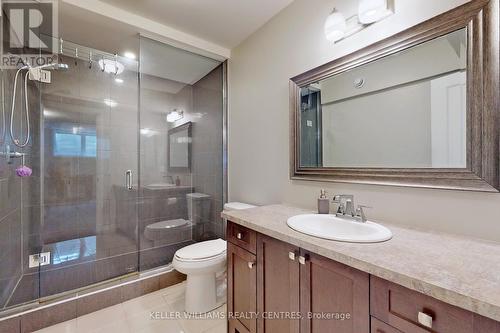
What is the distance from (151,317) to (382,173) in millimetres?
1954

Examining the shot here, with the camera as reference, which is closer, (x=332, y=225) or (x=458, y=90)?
(x=458, y=90)

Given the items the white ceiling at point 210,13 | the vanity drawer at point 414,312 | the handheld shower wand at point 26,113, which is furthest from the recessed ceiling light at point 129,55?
the vanity drawer at point 414,312

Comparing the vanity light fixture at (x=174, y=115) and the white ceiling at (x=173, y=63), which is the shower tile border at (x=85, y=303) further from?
the white ceiling at (x=173, y=63)

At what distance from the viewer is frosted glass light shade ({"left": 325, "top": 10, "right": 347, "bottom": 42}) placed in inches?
54.9

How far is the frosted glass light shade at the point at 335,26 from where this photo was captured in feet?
4.57

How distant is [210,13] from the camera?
195 centimetres

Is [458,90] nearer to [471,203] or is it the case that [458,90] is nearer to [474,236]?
[471,203]

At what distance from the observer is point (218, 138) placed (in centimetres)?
273

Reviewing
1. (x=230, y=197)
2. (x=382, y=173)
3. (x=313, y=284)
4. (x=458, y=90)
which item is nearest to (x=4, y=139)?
(x=230, y=197)

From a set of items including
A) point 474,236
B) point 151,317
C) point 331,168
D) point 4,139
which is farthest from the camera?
point 151,317

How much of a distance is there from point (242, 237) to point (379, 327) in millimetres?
781

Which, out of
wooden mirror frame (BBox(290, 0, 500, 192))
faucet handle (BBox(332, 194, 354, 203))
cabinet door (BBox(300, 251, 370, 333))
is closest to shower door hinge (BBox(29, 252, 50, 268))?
cabinet door (BBox(300, 251, 370, 333))

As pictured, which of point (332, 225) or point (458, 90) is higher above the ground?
point (458, 90)

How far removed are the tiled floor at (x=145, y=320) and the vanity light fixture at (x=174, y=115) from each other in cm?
202
